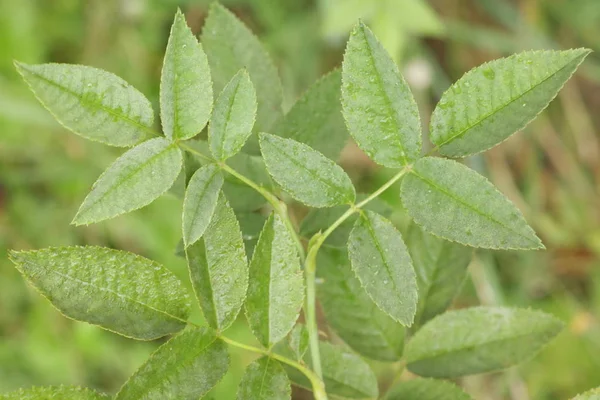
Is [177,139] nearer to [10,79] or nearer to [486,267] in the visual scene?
[486,267]

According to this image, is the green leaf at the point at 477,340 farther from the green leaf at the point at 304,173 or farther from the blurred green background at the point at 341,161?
the blurred green background at the point at 341,161

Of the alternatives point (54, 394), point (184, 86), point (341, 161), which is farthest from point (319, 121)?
point (341, 161)

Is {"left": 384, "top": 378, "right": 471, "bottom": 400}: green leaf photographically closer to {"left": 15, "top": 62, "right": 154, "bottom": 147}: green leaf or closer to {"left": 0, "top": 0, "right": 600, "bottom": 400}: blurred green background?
{"left": 15, "top": 62, "right": 154, "bottom": 147}: green leaf

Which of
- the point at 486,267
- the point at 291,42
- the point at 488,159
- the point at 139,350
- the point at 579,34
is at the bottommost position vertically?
the point at 139,350

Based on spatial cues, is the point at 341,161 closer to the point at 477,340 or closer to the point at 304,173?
the point at 477,340

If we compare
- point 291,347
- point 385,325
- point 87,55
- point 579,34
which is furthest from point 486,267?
point 87,55

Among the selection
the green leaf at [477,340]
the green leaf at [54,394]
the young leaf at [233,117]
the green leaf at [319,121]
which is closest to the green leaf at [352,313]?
the green leaf at [477,340]
